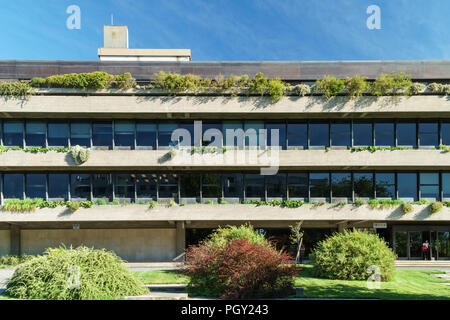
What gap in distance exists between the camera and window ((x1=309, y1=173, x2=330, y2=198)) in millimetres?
24531

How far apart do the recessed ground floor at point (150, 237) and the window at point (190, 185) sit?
1977 mm

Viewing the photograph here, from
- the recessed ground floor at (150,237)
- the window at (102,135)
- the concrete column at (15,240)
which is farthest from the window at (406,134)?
the concrete column at (15,240)

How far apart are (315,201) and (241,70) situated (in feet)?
35.5

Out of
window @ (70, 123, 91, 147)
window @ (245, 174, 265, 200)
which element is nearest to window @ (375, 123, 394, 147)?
window @ (245, 174, 265, 200)

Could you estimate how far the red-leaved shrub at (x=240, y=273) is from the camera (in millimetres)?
11914

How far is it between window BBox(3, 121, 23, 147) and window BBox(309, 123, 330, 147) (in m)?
20.5

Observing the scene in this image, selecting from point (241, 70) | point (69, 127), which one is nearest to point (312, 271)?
point (241, 70)

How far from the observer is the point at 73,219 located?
2259 centimetres

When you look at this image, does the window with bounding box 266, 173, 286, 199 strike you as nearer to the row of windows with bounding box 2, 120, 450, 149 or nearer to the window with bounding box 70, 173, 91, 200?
the row of windows with bounding box 2, 120, 450, 149

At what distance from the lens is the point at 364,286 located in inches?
567

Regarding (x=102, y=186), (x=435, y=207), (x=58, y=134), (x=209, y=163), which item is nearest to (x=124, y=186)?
(x=102, y=186)

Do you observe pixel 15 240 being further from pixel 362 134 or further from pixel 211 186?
pixel 362 134

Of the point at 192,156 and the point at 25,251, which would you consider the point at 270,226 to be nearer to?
the point at 192,156

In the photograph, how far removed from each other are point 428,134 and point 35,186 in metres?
28.1
